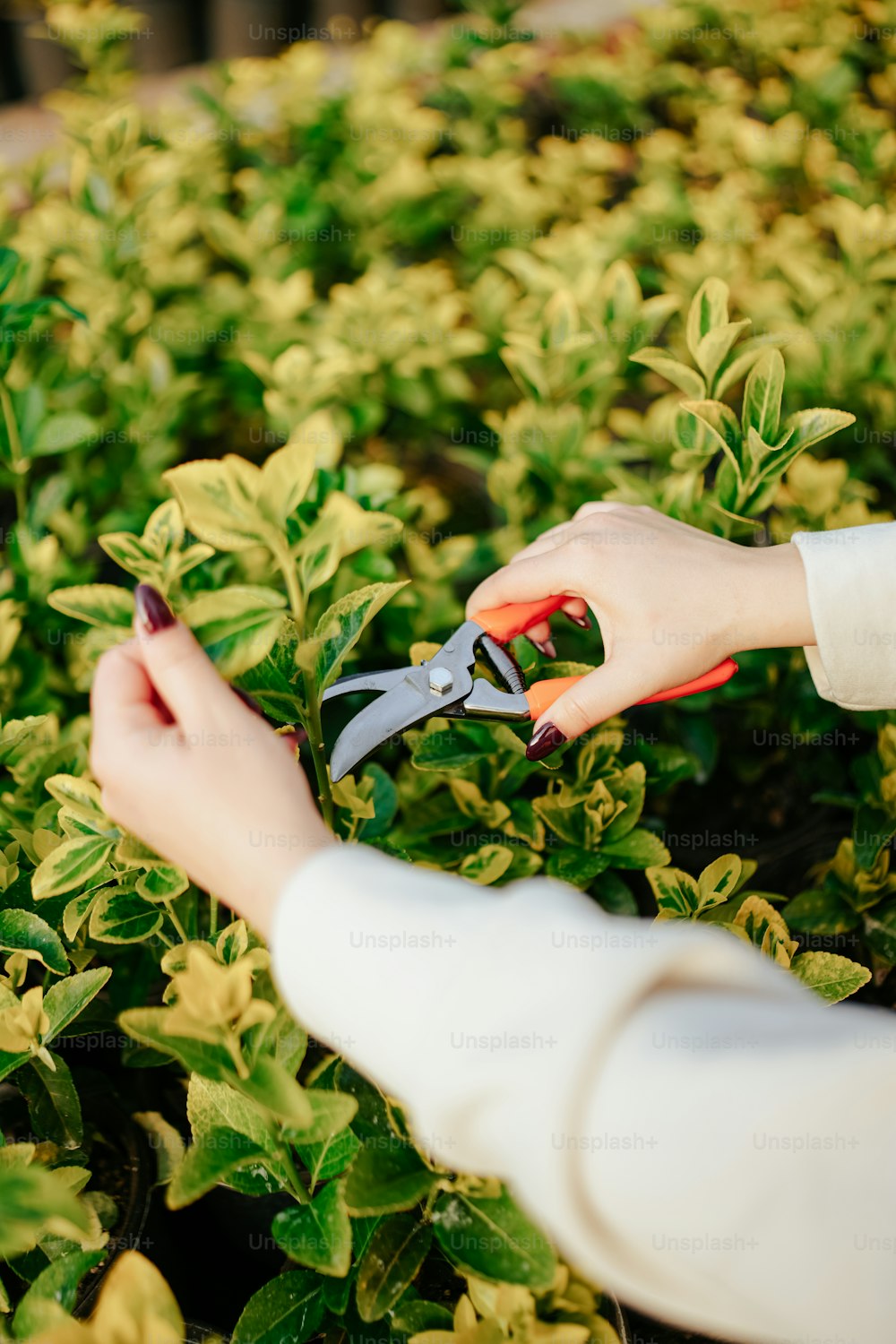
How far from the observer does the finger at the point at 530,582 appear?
3.54 ft

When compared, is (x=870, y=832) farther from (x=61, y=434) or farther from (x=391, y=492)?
(x=61, y=434)

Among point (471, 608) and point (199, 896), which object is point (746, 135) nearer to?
point (471, 608)

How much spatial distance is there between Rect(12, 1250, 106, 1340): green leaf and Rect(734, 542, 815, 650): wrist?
34.9 inches

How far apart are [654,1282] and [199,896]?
0.75 meters

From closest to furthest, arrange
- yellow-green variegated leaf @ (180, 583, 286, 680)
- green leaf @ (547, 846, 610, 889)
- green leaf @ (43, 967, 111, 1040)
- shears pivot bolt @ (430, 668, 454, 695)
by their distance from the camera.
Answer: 1. yellow-green variegated leaf @ (180, 583, 286, 680)
2. green leaf @ (43, 967, 111, 1040)
3. shears pivot bolt @ (430, 668, 454, 695)
4. green leaf @ (547, 846, 610, 889)

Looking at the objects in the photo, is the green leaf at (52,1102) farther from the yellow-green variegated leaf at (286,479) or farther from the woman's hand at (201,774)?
the yellow-green variegated leaf at (286,479)

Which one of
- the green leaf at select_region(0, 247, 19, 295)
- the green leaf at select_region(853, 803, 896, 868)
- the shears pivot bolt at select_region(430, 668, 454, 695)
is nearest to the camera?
the shears pivot bolt at select_region(430, 668, 454, 695)

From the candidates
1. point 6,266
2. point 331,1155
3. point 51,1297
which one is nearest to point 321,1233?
point 331,1155

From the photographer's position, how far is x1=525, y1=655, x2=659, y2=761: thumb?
104 cm

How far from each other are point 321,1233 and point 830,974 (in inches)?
23.1

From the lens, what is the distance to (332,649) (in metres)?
1.04

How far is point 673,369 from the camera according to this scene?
1300mm

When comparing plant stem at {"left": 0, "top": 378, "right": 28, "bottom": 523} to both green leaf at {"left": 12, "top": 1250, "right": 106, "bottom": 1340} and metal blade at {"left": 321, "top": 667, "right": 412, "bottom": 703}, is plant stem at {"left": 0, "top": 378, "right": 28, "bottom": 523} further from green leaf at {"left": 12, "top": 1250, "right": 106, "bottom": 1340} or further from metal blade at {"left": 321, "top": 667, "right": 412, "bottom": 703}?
green leaf at {"left": 12, "top": 1250, "right": 106, "bottom": 1340}

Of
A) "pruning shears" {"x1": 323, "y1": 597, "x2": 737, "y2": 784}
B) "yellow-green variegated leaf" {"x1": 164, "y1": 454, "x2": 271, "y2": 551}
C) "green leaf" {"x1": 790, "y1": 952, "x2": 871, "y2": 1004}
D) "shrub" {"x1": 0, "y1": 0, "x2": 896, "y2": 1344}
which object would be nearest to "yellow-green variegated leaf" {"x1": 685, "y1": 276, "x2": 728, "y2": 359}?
"shrub" {"x1": 0, "y1": 0, "x2": 896, "y2": 1344}
